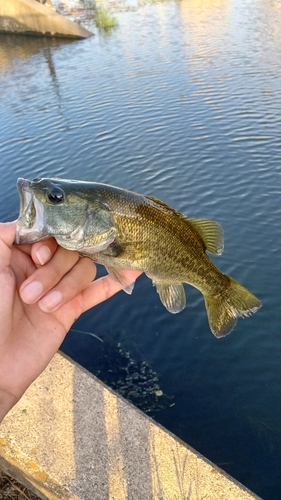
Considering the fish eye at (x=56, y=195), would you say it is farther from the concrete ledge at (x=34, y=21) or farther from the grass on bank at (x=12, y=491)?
the concrete ledge at (x=34, y=21)

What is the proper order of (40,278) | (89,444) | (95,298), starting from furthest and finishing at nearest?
(89,444) → (95,298) → (40,278)

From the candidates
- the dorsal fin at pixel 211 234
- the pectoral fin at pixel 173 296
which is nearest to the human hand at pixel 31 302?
the pectoral fin at pixel 173 296

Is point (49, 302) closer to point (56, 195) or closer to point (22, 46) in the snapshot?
point (56, 195)

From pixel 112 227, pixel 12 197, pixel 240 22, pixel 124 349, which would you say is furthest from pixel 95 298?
pixel 240 22

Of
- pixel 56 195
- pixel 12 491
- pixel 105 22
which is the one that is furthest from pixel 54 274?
pixel 105 22

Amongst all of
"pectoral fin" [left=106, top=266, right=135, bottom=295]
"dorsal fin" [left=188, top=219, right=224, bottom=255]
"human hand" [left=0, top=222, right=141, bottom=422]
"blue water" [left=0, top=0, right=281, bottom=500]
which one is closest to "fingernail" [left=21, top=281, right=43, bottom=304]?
"human hand" [left=0, top=222, right=141, bottom=422]

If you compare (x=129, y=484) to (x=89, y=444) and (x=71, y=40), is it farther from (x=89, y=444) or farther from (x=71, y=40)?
(x=71, y=40)

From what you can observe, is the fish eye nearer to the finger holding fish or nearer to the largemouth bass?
the largemouth bass
